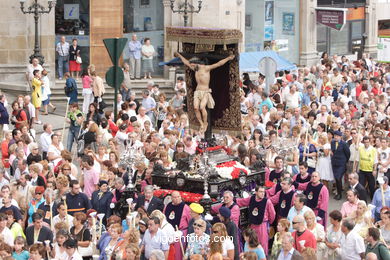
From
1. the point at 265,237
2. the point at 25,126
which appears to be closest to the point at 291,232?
the point at 265,237

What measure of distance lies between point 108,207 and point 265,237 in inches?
113

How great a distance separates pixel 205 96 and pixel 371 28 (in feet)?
96.0

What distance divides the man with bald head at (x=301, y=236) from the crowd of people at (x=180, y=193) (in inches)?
0.6

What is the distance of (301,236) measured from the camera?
16.7m

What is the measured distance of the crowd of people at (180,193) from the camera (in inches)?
652

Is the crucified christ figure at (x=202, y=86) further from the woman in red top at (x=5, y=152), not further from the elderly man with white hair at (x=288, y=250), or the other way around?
the elderly man with white hair at (x=288, y=250)

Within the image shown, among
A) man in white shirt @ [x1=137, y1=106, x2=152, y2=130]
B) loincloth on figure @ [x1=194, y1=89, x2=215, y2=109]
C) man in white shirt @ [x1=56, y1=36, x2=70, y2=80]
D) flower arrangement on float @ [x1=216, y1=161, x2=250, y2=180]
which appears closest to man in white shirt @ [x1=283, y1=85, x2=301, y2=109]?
man in white shirt @ [x1=137, y1=106, x2=152, y2=130]

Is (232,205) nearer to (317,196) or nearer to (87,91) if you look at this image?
(317,196)

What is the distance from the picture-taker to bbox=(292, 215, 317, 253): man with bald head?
54.5 ft

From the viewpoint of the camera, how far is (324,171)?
76.9 feet

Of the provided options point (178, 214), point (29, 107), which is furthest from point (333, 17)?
point (178, 214)

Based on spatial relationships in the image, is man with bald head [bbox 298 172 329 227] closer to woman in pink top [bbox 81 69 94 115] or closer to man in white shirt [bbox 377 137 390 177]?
man in white shirt [bbox 377 137 390 177]

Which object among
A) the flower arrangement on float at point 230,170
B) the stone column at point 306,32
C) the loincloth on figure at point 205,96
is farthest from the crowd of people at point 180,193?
the stone column at point 306,32

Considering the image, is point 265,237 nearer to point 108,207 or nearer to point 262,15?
point 108,207
